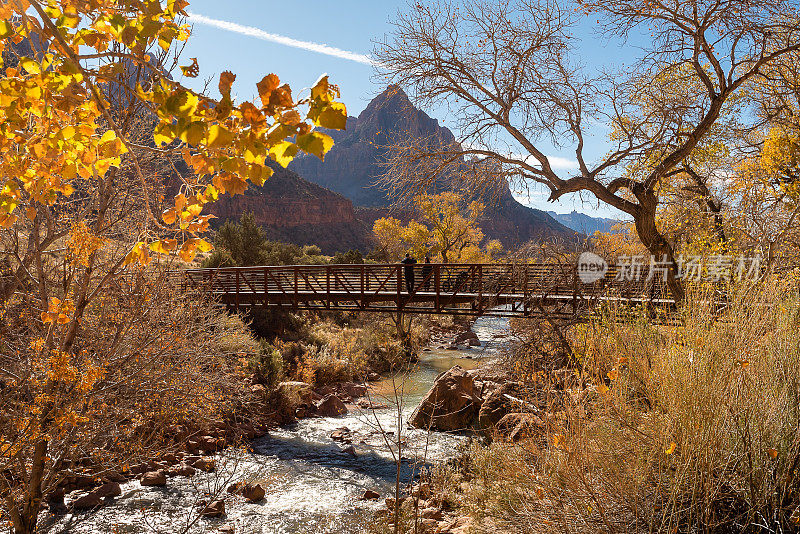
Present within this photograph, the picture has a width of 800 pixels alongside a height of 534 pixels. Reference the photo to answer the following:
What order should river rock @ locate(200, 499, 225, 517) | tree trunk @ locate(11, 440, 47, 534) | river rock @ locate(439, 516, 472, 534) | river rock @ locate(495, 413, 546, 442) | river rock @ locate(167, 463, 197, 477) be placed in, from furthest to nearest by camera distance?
river rock @ locate(167, 463, 197, 477) → river rock @ locate(200, 499, 225, 517) → river rock @ locate(495, 413, 546, 442) → river rock @ locate(439, 516, 472, 534) → tree trunk @ locate(11, 440, 47, 534)

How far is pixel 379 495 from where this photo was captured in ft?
24.4

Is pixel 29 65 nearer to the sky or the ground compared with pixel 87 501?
nearer to the sky

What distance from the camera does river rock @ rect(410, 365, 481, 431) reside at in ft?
32.9

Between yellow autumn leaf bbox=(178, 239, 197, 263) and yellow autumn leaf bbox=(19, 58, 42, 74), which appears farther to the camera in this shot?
yellow autumn leaf bbox=(178, 239, 197, 263)

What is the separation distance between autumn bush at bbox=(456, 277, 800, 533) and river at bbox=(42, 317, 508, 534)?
1.64 meters

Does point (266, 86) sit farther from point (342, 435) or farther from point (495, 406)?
point (342, 435)

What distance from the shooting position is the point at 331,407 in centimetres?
1208

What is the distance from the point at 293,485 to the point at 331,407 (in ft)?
13.8

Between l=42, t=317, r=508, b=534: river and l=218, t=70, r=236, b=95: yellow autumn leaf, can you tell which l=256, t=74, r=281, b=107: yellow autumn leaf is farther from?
l=42, t=317, r=508, b=534: river

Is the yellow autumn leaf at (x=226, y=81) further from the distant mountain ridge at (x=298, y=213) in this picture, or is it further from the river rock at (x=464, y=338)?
the distant mountain ridge at (x=298, y=213)

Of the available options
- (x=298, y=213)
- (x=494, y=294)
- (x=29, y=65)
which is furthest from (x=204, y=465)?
(x=298, y=213)

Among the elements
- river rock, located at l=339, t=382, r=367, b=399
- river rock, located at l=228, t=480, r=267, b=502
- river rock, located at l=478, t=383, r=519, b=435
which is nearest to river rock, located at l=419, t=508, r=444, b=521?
river rock, located at l=228, t=480, r=267, b=502

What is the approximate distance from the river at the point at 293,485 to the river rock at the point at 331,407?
15.2 inches

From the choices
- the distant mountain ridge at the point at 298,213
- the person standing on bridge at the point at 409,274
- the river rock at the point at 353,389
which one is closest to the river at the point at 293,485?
the river rock at the point at 353,389
